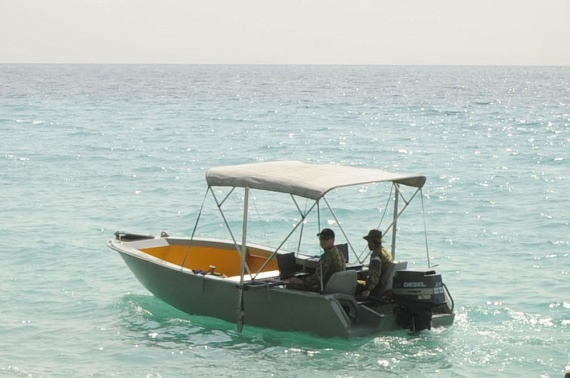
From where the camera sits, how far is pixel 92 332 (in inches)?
612

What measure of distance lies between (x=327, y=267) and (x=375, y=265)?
626 millimetres

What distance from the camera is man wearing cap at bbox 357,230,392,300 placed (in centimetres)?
1423

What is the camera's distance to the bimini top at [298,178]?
13711 mm

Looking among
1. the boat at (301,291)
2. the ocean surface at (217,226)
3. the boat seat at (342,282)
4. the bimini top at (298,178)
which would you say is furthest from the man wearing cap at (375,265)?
the bimini top at (298,178)

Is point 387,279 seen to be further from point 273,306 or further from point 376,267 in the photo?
point 273,306

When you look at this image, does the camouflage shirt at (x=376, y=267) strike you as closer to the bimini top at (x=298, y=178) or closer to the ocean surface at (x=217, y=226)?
the ocean surface at (x=217, y=226)

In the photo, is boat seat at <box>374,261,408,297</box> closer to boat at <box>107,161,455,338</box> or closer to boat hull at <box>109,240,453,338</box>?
boat at <box>107,161,455,338</box>

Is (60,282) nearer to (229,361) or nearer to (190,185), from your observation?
(229,361)

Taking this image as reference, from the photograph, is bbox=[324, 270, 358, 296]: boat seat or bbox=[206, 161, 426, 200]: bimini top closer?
bbox=[206, 161, 426, 200]: bimini top

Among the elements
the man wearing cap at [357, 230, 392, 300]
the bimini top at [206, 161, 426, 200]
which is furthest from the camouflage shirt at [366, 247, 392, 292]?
the bimini top at [206, 161, 426, 200]

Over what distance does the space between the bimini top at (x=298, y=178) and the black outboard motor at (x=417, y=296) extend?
4.26ft

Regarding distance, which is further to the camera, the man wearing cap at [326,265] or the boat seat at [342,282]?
the man wearing cap at [326,265]

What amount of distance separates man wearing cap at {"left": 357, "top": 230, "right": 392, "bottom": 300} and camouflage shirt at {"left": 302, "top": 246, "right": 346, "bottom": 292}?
0.37 m

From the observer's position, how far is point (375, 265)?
46.7ft
